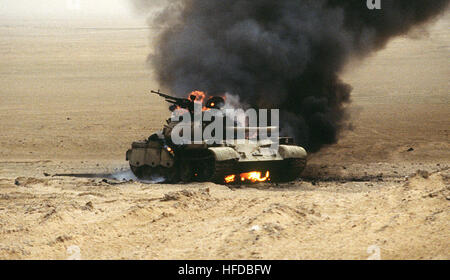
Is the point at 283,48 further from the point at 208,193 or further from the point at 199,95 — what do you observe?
the point at 208,193

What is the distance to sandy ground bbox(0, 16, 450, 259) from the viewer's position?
1000 centimetres

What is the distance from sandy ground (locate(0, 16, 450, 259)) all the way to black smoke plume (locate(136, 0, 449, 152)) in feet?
3.44

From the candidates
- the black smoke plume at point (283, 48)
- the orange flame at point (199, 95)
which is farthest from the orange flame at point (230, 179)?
the black smoke plume at point (283, 48)

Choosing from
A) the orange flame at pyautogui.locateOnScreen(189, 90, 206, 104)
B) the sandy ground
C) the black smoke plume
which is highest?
the black smoke plume

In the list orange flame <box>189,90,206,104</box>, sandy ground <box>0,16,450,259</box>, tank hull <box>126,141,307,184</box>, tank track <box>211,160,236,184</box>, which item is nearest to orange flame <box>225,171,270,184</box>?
tank hull <box>126,141,307,184</box>

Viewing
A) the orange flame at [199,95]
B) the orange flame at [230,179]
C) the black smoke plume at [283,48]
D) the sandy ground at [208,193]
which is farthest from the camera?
the black smoke plume at [283,48]

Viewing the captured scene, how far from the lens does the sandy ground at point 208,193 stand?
10.0 m

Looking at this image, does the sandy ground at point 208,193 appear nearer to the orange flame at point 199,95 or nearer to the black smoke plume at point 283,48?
the black smoke plume at point 283,48

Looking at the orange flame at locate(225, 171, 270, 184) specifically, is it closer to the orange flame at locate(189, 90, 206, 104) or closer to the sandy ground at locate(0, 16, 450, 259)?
the sandy ground at locate(0, 16, 450, 259)

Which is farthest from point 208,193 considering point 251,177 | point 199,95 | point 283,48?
point 283,48

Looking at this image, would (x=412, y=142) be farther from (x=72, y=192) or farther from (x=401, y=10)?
(x=72, y=192)

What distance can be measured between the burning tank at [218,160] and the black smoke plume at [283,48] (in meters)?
2.24

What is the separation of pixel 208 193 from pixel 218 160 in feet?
7.00

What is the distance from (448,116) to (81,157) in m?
15.0
